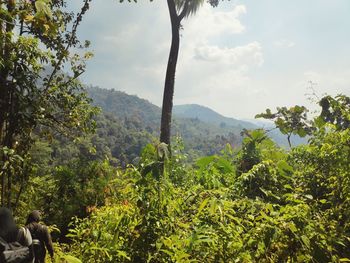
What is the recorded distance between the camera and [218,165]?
9.66 feet

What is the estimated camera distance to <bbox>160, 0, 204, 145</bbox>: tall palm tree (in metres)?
11.0

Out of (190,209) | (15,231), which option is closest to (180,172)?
(15,231)

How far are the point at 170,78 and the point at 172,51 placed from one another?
1.01 m

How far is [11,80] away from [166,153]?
472 cm

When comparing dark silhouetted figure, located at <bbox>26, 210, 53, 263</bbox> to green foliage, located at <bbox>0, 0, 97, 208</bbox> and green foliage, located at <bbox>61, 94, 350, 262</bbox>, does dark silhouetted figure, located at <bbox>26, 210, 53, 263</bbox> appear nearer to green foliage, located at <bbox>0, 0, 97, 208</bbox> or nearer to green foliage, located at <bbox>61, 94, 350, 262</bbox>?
green foliage, located at <bbox>0, 0, 97, 208</bbox>

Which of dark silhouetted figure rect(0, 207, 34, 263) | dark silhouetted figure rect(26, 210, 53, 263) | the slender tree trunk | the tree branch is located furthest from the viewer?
the tree branch

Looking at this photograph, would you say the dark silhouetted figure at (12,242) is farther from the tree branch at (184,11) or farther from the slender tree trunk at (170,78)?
the tree branch at (184,11)

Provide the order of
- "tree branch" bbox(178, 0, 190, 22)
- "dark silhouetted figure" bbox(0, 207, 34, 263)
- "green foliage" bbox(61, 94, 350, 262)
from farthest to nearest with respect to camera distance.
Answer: "tree branch" bbox(178, 0, 190, 22), "dark silhouetted figure" bbox(0, 207, 34, 263), "green foliage" bbox(61, 94, 350, 262)

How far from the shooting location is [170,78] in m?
11.6

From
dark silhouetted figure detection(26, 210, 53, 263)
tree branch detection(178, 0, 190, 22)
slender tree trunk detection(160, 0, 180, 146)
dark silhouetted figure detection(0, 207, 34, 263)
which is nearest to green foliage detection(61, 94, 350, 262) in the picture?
dark silhouetted figure detection(0, 207, 34, 263)

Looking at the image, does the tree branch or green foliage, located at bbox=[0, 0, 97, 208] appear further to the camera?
the tree branch

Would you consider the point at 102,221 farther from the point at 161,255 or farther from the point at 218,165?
the point at 218,165

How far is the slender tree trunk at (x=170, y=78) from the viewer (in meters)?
10.8

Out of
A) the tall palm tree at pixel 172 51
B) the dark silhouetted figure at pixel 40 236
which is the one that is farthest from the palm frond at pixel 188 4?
the dark silhouetted figure at pixel 40 236
